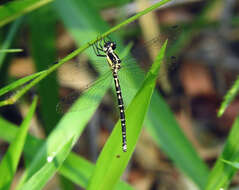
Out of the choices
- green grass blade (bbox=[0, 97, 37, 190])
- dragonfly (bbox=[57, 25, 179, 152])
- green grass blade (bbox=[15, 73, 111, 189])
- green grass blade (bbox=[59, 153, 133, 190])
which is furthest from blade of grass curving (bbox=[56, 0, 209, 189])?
green grass blade (bbox=[0, 97, 37, 190])

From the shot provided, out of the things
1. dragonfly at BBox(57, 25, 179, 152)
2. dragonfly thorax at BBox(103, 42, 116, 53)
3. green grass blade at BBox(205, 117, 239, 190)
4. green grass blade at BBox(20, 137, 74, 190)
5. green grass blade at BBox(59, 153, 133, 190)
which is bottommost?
green grass blade at BBox(59, 153, 133, 190)

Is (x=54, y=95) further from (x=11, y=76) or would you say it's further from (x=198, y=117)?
(x=198, y=117)

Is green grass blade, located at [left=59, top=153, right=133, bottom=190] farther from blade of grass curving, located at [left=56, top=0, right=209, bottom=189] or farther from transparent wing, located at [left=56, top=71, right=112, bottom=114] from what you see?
blade of grass curving, located at [left=56, top=0, right=209, bottom=189]

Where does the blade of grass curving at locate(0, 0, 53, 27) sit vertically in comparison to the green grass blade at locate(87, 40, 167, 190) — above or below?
above

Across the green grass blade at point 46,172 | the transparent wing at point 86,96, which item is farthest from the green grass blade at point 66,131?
the green grass blade at point 46,172

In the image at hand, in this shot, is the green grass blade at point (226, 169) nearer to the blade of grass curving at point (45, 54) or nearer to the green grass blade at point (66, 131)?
the green grass blade at point (66, 131)
